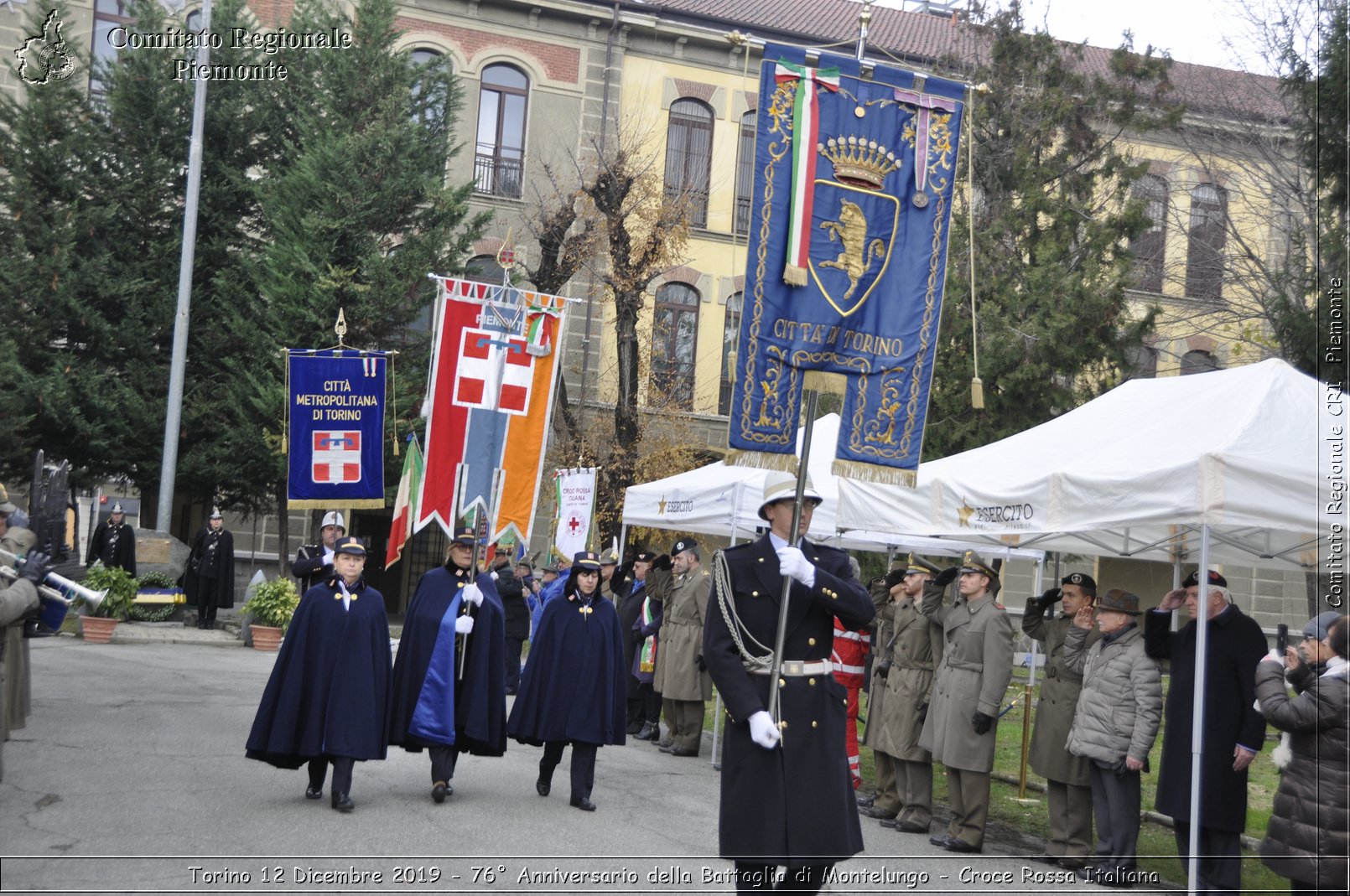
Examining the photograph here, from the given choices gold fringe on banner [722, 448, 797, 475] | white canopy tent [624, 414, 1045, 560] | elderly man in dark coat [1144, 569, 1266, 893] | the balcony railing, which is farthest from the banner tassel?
the balcony railing


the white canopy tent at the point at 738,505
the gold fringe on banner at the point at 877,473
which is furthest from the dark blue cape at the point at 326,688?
the white canopy tent at the point at 738,505

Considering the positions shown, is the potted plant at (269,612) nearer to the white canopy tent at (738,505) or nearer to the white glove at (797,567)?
the white canopy tent at (738,505)

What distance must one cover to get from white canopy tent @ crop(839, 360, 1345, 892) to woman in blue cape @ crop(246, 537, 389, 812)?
4188mm

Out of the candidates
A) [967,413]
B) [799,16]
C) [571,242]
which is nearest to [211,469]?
[571,242]

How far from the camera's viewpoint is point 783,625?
19.0ft

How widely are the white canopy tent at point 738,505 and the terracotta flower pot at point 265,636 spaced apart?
333 inches

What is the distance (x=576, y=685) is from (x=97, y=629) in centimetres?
1312

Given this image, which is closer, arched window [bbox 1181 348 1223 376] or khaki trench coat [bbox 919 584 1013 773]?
khaki trench coat [bbox 919 584 1013 773]

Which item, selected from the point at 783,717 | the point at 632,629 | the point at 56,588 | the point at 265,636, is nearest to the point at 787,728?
the point at 783,717

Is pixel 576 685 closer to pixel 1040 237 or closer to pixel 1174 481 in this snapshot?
pixel 1174 481

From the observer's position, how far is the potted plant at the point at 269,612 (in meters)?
21.6

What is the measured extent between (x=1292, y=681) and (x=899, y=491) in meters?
4.31

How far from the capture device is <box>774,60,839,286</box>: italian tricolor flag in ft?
22.9

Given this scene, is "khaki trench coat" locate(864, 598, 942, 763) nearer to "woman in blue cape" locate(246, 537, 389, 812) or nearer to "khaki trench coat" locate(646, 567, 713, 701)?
"khaki trench coat" locate(646, 567, 713, 701)
